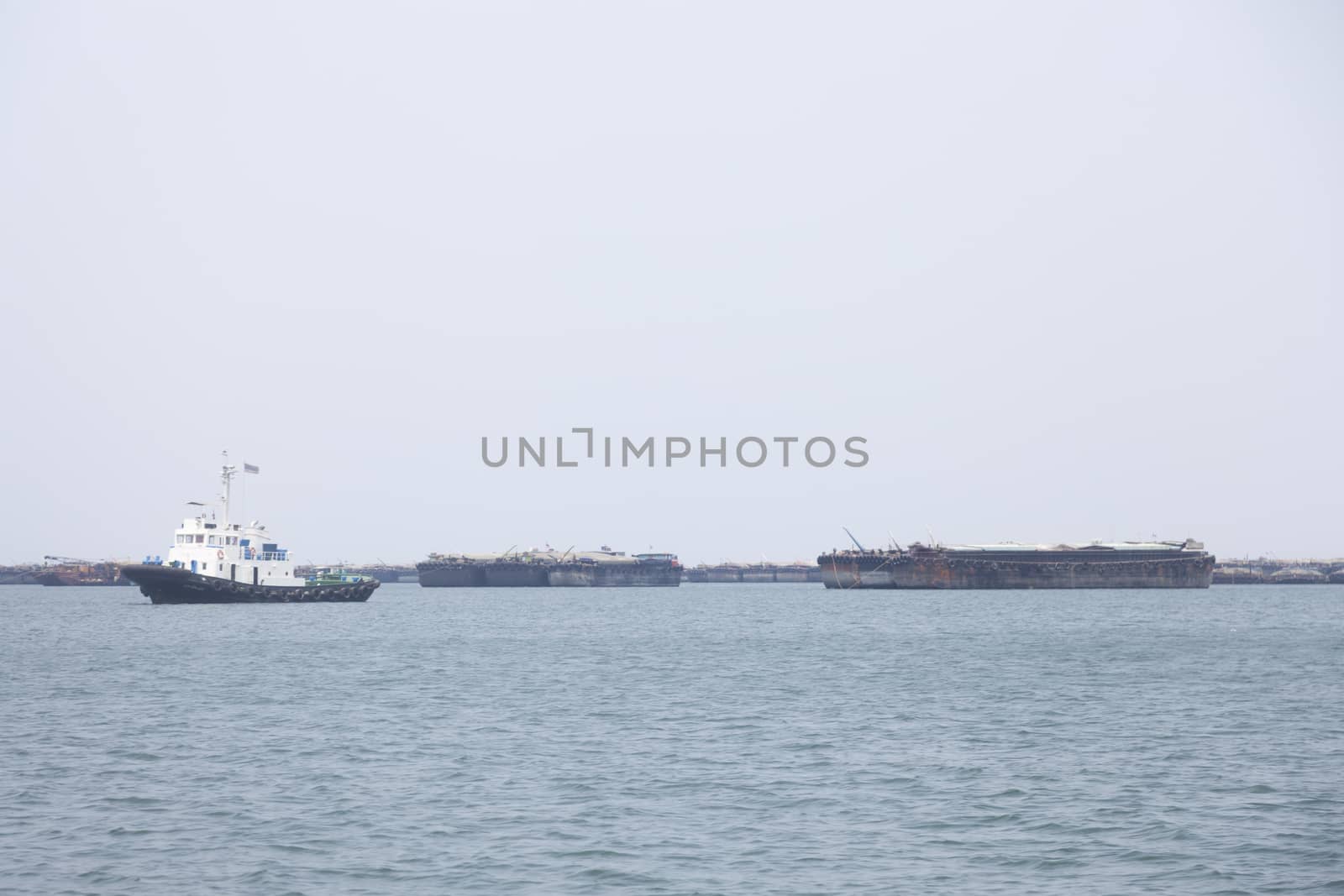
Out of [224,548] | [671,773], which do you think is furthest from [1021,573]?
[671,773]

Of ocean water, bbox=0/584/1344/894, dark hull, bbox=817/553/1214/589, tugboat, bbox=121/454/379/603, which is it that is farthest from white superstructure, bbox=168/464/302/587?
dark hull, bbox=817/553/1214/589

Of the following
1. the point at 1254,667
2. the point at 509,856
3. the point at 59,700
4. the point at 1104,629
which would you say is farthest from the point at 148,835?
the point at 1104,629

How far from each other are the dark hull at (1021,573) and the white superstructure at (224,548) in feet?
327

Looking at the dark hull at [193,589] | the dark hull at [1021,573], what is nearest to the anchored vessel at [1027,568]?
the dark hull at [1021,573]

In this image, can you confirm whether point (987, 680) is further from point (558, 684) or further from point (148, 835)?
point (148, 835)

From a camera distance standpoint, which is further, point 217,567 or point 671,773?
point 217,567

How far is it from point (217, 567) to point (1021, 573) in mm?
119222

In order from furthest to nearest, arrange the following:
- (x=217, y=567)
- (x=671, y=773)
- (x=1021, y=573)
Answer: (x=1021, y=573)
(x=217, y=567)
(x=671, y=773)

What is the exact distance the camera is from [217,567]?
4321 inches

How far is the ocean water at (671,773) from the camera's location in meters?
20.7

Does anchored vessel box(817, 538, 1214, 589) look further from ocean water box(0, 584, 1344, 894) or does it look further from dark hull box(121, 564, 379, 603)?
ocean water box(0, 584, 1344, 894)

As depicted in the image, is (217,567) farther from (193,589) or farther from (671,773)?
(671,773)

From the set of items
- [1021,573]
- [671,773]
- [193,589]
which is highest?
[1021,573]

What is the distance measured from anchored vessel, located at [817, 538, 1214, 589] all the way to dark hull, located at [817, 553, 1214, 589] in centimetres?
12
